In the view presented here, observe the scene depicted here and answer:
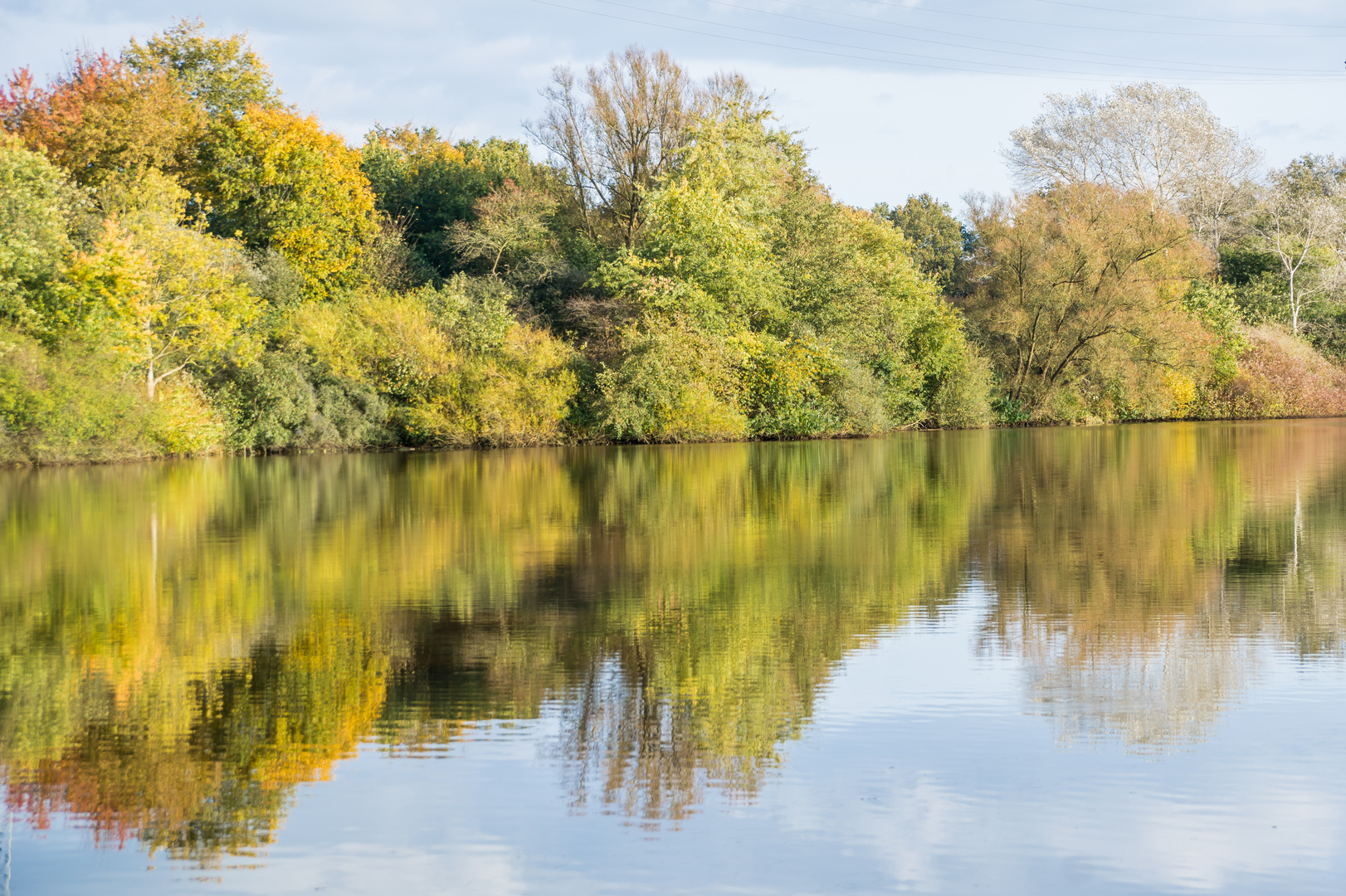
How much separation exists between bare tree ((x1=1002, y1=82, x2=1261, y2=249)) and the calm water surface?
51.8 metres

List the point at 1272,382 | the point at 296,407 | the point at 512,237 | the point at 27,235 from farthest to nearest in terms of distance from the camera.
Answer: the point at 1272,382, the point at 512,237, the point at 296,407, the point at 27,235

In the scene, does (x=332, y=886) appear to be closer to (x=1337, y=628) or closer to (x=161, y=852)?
(x=161, y=852)

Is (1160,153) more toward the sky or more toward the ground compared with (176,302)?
more toward the sky

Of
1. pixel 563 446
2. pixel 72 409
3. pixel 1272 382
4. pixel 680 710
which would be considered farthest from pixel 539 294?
pixel 680 710

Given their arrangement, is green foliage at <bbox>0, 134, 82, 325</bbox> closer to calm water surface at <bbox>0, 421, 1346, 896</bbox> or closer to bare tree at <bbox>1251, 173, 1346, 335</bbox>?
calm water surface at <bbox>0, 421, 1346, 896</bbox>

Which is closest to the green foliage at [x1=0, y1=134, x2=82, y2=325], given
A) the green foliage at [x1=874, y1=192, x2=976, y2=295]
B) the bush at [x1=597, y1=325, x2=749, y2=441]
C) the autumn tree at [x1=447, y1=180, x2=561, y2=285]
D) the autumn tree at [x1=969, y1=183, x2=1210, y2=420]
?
the autumn tree at [x1=447, y1=180, x2=561, y2=285]

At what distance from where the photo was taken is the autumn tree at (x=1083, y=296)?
45.9 meters

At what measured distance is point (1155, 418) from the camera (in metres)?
50.8

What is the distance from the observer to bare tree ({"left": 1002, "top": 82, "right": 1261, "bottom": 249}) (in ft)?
194

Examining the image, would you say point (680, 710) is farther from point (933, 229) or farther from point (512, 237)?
point (933, 229)

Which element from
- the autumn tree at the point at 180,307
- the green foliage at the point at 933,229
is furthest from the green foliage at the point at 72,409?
the green foliage at the point at 933,229

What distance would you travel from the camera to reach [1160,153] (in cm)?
5928

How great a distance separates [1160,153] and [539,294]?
36.6 metres

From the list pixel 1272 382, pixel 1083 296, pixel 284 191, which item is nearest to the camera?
pixel 284 191
